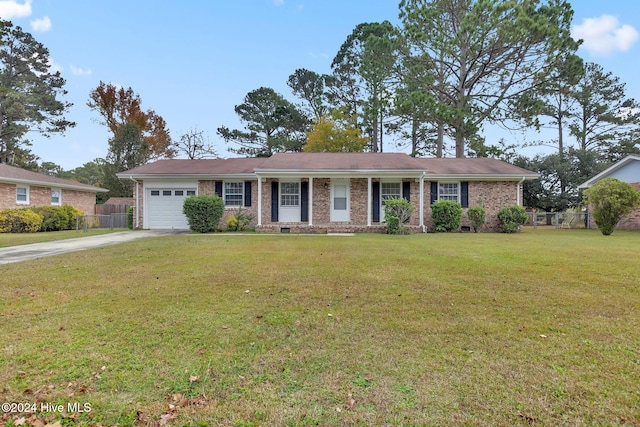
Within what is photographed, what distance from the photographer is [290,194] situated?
51.3 ft

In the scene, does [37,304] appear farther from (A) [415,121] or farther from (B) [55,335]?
(A) [415,121]

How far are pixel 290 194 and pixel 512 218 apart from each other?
10.8 metres

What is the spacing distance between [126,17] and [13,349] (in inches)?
701

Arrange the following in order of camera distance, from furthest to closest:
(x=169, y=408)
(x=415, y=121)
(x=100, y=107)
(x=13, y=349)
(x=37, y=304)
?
(x=100, y=107)
(x=415, y=121)
(x=37, y=304)
(x=13, y=349)
(x=169, y=408)

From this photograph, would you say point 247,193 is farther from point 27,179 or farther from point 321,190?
point 27,179

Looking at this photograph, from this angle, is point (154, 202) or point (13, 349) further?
point (154, 202)

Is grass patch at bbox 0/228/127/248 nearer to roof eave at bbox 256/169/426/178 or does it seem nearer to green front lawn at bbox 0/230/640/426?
green front lawn at bbox 0/230/640/426

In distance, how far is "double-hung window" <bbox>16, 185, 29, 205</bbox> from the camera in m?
17.3

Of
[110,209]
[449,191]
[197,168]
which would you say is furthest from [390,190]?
[110,209]

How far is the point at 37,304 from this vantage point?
13.1 feet

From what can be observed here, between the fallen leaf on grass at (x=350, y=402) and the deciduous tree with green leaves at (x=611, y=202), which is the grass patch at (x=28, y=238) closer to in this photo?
the fallen leaf on grass at (x=350, y=402)

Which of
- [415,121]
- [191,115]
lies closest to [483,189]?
[415,121]

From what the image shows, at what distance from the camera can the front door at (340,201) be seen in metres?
15.5

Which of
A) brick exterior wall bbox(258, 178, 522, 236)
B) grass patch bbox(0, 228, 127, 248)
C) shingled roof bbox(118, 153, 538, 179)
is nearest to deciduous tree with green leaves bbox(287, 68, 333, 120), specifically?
shingled roof bbox(118, 153, 538, 179)
